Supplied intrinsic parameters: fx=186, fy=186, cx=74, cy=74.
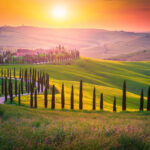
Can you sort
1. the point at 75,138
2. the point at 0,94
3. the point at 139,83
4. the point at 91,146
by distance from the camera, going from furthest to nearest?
1. the point at 139,83
2. the point at 0,94
3. the point at 75,138
4. the point at 91,146

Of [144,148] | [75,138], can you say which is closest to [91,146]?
[75,138]

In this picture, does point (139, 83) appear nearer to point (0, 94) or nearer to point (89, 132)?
point (0, 94)

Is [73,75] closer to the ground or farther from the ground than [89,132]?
closer to the ground

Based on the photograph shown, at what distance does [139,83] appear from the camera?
15150 centimetres

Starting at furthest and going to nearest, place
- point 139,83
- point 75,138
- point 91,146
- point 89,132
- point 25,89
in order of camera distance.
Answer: point 139,83, point 25,89, point 89,132, point 75,138, point 91,146

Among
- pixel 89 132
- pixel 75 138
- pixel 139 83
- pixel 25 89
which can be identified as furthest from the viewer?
pixel 139 83

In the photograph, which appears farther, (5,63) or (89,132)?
(5,63)

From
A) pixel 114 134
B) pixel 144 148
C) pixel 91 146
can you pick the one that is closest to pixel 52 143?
pixel 91 146

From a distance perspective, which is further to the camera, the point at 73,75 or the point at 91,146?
the point at 73,75

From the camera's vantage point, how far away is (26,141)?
8992 millimetres

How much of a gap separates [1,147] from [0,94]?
261 ft

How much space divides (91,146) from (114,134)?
1842mm

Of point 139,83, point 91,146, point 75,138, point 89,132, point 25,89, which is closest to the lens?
point 91,146

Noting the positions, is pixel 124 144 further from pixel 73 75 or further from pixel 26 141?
pixel 73 75
